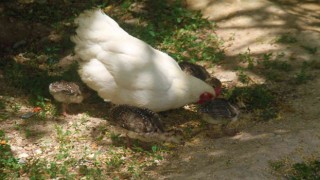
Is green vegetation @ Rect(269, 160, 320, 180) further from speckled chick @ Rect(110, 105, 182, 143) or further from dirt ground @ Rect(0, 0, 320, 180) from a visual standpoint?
speckled chick @ Rect(110, 105, 182, 143)

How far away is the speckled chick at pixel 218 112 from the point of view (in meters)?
6.25

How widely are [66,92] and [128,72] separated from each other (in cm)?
100

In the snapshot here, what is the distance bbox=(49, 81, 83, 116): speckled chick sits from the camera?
664cm

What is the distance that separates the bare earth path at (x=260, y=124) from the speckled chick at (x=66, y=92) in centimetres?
178

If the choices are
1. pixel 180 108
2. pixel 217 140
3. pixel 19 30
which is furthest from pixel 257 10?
pixel 19 30

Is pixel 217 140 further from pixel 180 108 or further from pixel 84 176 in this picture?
pixel 84 176

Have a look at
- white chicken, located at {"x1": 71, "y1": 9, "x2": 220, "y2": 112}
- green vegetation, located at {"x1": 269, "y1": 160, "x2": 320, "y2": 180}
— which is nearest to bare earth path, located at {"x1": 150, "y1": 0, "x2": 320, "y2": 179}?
green vegetation, located at {"x1": 269, "y1": 160, "x2": 320, "y2": 180}

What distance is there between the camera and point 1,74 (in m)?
7.75

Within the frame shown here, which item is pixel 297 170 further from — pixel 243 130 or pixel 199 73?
pixel 199 73

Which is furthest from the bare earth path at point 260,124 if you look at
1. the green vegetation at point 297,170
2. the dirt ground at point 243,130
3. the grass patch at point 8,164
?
the grass patch at point 8,164

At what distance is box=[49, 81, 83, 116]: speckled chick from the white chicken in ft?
0.70

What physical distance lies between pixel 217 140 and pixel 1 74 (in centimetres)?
393

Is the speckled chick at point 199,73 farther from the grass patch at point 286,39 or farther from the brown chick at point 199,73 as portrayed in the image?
the grass patch at point 286,39

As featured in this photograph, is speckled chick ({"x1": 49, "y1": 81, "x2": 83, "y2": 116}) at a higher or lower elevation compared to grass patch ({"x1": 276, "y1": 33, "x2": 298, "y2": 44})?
lower
